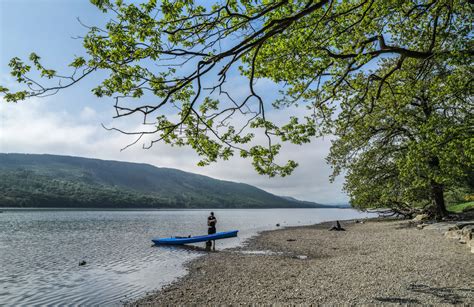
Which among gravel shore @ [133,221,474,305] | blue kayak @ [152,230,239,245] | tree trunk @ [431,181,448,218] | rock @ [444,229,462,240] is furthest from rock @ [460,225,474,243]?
blue kayak @ [152,230,239,245]

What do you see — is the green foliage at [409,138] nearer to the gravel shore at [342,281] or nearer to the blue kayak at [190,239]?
the gravel shore at [342,281]

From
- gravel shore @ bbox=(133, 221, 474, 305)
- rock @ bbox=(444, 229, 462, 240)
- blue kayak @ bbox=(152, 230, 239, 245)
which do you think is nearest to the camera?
gravel shore @ bbox=(133, 221, 474, 305)

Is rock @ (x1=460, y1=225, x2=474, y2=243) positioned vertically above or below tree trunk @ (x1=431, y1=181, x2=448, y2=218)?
below

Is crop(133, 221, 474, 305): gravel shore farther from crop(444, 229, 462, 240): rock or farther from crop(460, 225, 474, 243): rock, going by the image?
crop(444, 229, 462, 240): rock

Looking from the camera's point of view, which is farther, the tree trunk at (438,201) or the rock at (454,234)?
the tree trunk at (438,201)

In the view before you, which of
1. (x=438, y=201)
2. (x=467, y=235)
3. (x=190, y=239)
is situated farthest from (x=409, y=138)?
(x=190, y=239)

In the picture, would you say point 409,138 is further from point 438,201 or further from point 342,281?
point 342,281

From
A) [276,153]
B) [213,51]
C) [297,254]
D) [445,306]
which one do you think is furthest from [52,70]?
[297,254]

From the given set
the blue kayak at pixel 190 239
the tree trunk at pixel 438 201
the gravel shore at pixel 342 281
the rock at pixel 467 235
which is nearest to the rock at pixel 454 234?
the rock at pixel 467 235

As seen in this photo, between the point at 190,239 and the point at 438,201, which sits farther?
the point at 438,201

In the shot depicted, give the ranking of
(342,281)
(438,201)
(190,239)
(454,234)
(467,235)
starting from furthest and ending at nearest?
1. (438,201)
2. (190,239)
3. (454,234)
4. (467,235)
5. (342,281)

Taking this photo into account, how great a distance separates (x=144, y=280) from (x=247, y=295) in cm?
721

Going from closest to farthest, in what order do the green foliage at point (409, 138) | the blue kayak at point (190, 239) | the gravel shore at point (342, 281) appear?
the gravel shore at point (342, 281) → the green foliage at point (409, 138) → the blue kayak at point (190, 239)

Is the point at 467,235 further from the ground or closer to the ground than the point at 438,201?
closer to the ground
